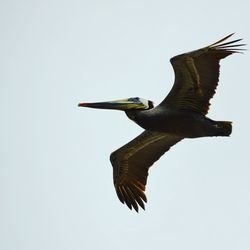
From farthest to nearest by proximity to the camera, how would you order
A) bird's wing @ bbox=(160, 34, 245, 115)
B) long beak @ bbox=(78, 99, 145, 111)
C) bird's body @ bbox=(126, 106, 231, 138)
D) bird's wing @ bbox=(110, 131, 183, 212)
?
bird's wing @ bbox=(110, 131, 183, 212) → long beak @ bbox=(78, 99, 145, 111) → bird's body @ bbox=(126, 106, 231, 138) → bird's wing @ bbox=(160, 34, 245, 115)

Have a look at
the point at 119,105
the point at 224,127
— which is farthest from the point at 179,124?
the point at 119,105

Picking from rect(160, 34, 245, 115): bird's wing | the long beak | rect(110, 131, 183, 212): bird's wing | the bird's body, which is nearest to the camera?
rect(160, 34, 245, 115): bird's wing

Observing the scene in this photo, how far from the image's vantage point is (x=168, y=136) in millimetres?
15984

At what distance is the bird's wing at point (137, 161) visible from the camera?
16016 mm

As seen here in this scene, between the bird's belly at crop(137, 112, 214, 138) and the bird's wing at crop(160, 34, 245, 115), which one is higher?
the bird's wing at crop(160, 34, 245, 115)

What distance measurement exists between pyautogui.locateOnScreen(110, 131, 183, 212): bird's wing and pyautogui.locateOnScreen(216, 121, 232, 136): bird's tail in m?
2.13

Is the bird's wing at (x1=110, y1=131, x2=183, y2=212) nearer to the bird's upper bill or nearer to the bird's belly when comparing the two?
the bird's upper bill

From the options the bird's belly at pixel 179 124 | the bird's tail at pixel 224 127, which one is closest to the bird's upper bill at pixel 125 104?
the bird's belly at pixel 179 124

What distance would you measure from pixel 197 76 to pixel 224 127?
3.68 feet

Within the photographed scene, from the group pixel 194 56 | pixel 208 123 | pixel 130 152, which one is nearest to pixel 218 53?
pixel 194 56

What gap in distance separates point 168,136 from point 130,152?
0.94 m

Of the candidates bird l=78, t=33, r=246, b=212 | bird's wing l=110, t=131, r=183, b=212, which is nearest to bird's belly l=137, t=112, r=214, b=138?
bird l=78, t=33, r=246, b=212

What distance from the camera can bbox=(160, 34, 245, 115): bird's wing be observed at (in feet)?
44.1

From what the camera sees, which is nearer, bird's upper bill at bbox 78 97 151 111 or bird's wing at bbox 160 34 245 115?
bird's wing at bbox 160 34 245 115
